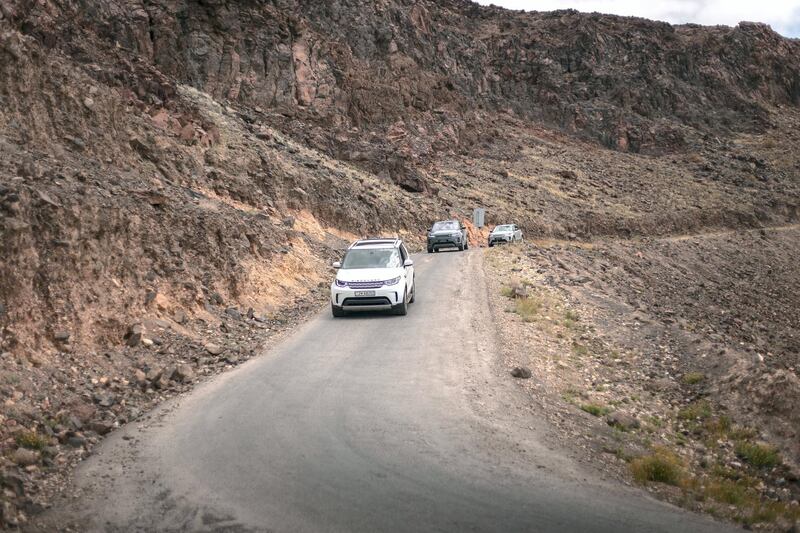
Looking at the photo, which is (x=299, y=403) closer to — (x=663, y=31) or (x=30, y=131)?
(x=30, y=131)

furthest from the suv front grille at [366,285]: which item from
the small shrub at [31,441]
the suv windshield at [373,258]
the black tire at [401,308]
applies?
the small shrub at [31,441]

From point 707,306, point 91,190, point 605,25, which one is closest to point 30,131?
point 91,190

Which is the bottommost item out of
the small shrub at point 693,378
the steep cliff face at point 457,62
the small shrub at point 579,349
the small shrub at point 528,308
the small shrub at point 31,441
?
the small shrub at point 693,378

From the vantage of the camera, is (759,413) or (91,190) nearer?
(759,413)

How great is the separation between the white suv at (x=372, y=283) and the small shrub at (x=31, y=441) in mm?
8775

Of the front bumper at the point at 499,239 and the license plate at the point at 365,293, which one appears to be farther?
the front bumper at the point at 499,239

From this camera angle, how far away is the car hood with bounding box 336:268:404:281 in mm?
15617

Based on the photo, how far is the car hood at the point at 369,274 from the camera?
15.6 metres

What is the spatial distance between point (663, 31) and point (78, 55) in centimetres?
10535

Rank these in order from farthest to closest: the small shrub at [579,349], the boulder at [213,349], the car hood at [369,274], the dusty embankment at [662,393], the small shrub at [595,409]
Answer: the car hood at [369,274] < the small shrub at [579,349] < the boulder at [213,349] < the small shrub at [595,409] < the dusty embankment at [662,393]

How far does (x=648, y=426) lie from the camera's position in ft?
31.1

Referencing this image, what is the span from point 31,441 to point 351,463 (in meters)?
3.56

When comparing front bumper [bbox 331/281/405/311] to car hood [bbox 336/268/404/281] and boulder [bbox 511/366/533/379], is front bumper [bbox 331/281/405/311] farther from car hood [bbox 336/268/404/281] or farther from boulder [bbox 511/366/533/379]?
boulder [bbox 511/366/533/379]

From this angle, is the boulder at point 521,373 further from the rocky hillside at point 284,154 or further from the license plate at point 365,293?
the license plate at point 365,293
